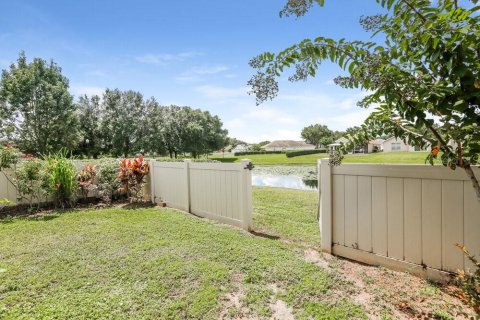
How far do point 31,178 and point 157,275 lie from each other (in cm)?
531

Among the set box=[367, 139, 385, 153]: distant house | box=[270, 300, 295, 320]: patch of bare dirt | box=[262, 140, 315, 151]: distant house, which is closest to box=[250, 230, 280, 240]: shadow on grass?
box=[270, 300, 295, 320]: patch of bare dirt

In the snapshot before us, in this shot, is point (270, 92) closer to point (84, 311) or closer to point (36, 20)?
point (84, 311)

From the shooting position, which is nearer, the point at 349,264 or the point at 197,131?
the point at 349,264

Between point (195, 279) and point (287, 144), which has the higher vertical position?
point (287, 144)

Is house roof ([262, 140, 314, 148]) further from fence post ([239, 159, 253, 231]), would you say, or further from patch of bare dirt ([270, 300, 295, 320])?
patch of bare dirt ([270, 300, 295, 320])

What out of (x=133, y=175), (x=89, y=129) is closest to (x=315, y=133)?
(x=89, y=129)

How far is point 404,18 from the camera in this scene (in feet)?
5.98

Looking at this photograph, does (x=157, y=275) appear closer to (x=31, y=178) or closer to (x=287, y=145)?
(x=31, y=178)

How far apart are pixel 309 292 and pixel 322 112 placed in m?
6.06

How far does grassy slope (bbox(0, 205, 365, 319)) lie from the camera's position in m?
2.42

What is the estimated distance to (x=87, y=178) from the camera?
714 cm

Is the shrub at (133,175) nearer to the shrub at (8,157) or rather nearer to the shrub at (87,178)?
the shrub at (87,178)

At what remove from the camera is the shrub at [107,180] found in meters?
7.08

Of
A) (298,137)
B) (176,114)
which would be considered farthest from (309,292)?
(298,137)
